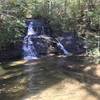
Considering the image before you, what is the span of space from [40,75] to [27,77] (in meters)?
0.55

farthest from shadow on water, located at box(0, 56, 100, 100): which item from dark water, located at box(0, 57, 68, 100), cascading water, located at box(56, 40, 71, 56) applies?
cascading water, located at box(56, 40, 71, 56)

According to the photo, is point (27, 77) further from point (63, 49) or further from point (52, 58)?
point (63, 49)

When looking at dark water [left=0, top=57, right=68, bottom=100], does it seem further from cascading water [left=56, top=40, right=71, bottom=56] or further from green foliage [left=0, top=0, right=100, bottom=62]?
green foliage [left=0, top=0, right=100, bottom=62]

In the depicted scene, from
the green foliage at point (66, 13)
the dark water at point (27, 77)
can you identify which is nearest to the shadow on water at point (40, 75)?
the dark water at point (27, 77)

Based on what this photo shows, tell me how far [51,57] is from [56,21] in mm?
3313

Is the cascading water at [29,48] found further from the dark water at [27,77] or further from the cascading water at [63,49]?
the cascading water at [63,49]

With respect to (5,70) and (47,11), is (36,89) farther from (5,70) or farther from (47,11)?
(47,11)

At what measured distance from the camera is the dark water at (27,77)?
32.9 ft

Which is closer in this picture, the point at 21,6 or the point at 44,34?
the point at 21,6

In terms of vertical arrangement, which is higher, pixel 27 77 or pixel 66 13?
pixel 66 13

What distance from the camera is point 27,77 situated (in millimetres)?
11922

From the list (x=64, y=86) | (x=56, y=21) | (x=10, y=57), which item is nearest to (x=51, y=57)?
(x=10, y=57)

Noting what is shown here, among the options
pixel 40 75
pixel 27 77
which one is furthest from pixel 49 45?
pixel 27 77

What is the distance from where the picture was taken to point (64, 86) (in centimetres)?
1048
